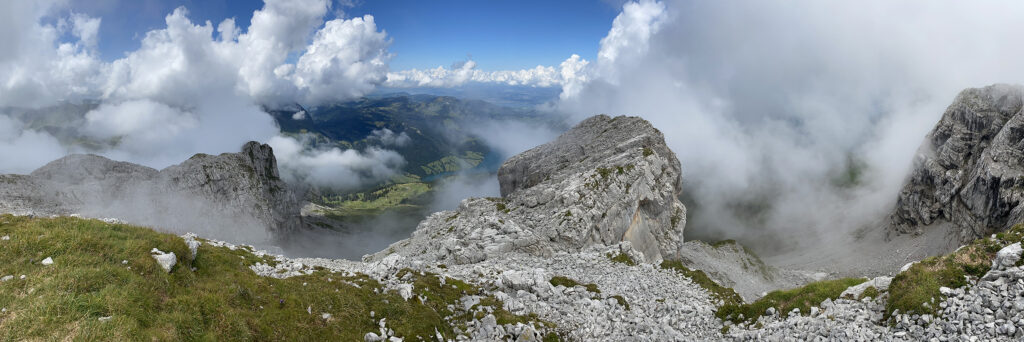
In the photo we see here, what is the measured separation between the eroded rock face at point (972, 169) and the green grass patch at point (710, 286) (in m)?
121

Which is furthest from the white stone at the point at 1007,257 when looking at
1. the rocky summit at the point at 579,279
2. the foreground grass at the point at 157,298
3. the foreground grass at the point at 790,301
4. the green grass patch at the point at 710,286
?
the foreground grass at the point at 157,298

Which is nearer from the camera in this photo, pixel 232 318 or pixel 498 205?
pixel 232 318

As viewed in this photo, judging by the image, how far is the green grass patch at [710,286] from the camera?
102ft

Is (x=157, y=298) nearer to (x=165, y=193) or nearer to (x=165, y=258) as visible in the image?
(x=165, y=258)

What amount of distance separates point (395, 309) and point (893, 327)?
73.1 feet

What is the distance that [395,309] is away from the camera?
18.5 m

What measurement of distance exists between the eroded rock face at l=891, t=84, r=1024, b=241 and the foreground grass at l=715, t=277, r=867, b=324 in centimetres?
12889

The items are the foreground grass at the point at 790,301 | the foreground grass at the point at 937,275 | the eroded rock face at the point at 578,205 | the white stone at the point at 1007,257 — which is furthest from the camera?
the eroded rock face at the point at 578,205

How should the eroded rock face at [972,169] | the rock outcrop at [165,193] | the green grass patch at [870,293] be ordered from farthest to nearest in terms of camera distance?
the eroded rock face at [972,169] → the rock outcrop at [165,193] → the green grass patch at [870,293]

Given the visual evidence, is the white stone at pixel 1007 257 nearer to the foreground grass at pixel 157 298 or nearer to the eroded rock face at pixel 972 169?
the foreground grass at pixel 157 298

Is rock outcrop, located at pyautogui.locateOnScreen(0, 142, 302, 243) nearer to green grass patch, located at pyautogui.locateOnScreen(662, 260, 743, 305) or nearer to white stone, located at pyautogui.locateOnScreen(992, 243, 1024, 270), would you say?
green grass patch, located at pyautogui.locateOnScreen(662, 260, 743, 305)

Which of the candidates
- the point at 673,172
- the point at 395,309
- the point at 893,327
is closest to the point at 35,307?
the point at 395,309

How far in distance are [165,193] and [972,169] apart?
27379cm

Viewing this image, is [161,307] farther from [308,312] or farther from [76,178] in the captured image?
[76,178]
